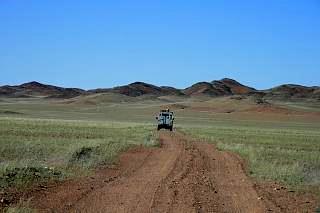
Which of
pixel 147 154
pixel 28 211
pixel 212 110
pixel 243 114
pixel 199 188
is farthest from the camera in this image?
pixel 212 110

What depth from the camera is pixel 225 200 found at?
14.0 meters

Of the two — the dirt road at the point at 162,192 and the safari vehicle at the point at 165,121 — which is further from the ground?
the safari vehicle at the point at 165,121

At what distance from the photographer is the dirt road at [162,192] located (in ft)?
41.4

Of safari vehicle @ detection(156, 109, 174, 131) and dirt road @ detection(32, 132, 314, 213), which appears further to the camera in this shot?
safari vehicle @ detection(156, 109, 174, 131)

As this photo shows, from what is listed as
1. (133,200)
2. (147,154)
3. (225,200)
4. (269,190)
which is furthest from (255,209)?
(147,154)

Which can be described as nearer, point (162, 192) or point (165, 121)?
point (162, 192)

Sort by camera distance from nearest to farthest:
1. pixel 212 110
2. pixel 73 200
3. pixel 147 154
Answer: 1. pixel 73 200
2. pixel 147 154
3. pixel 212 110

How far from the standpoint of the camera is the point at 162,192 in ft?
48.1

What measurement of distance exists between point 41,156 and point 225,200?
470 inches

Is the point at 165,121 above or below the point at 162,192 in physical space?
above

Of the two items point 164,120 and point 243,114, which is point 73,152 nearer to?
point 164,120

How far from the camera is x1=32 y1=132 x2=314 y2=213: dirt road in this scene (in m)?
12.6

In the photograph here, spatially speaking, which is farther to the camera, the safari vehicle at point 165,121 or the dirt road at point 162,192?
the safari vehicle at point 165,121

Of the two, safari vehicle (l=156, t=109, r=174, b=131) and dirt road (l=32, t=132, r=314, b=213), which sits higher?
safari vehicle (l=156, t=109, r=174, b=131)
